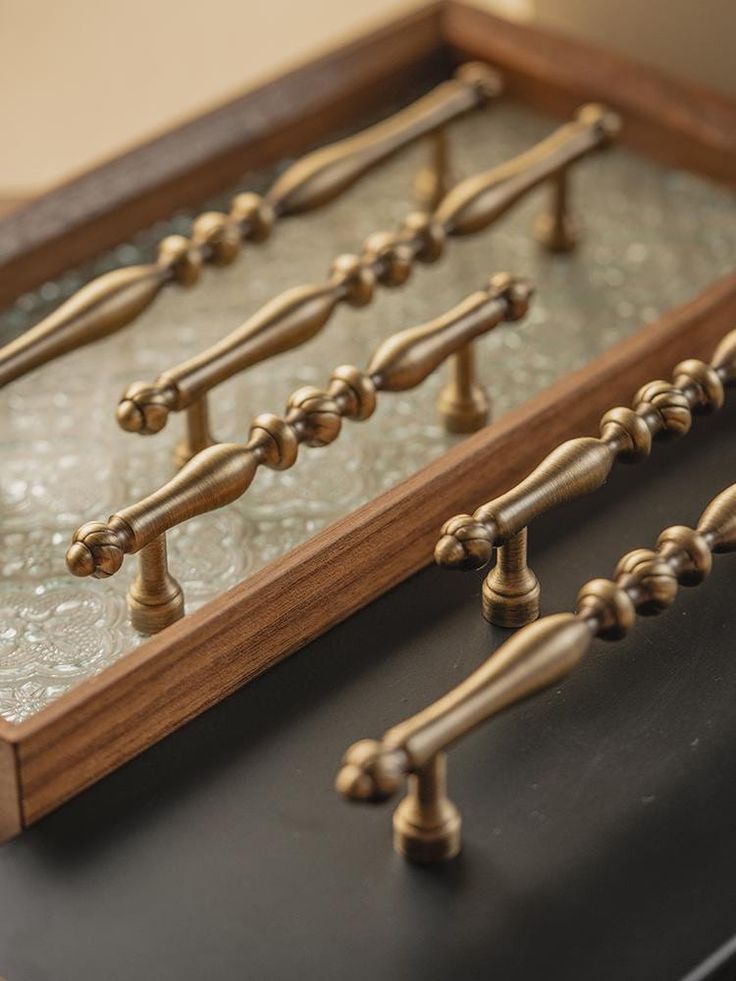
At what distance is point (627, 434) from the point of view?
81 cm

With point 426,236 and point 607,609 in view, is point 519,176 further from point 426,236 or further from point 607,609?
point 607,609

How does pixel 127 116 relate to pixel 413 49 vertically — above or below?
below

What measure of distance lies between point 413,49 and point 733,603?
1.56 ft

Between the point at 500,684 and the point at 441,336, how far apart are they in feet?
0.80

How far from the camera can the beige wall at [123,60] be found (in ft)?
4.51

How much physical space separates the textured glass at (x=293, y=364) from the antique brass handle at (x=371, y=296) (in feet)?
0.08

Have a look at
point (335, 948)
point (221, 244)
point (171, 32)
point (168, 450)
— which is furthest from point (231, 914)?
point (171, 32)

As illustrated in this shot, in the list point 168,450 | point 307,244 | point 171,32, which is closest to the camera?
point 168,450

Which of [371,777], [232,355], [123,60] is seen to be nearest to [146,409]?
[232,355]

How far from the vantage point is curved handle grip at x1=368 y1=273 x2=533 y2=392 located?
2.85 feet

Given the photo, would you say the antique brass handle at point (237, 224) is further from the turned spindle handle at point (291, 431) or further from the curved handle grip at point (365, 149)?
the turned spindle handle at point (291, 431)

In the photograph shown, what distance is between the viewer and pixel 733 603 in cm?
81

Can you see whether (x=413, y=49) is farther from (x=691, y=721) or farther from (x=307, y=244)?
(x=691, y=721)

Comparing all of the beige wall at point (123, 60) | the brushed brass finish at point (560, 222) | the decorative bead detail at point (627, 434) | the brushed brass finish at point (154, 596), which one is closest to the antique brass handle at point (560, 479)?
the decorative bead detail at point (627, 434)
